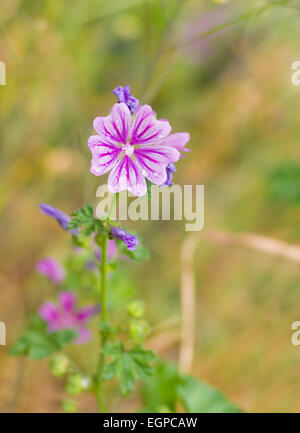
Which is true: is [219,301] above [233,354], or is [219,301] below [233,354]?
above

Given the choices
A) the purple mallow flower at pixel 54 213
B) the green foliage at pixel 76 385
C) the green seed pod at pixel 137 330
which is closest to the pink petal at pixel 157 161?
the purple mallow flower at pixel 54 213

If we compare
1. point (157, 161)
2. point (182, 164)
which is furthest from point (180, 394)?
point (182, 164)

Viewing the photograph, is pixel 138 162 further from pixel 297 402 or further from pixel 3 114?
pixel 3 114

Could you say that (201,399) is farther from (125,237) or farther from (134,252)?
(125,237)

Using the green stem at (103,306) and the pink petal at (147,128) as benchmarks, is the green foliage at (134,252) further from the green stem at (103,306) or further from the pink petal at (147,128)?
the pink petal at (147,128)

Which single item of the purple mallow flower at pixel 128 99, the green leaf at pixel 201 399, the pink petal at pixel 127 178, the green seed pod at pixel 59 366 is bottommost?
the green leaf at pixel 201 399

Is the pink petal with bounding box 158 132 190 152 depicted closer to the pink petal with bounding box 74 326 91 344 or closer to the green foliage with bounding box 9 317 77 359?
the green foliage with bounding box 9 317 77 359
